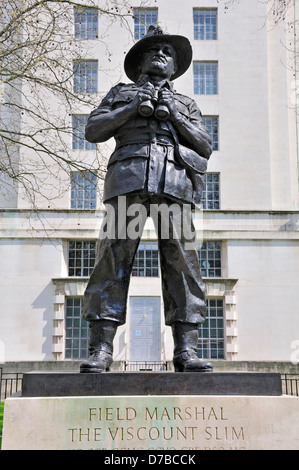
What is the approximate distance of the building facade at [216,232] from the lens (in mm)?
28047

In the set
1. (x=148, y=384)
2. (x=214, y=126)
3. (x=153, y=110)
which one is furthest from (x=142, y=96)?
(x=214, y=126)

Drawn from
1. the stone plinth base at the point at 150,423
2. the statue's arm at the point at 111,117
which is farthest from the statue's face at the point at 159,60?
the stone plinth base at the point at 150,423

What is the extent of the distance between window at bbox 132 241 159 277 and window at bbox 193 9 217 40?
489 inches

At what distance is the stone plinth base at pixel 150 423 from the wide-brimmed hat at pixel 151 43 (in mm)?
3280

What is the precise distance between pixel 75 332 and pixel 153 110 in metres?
24.6

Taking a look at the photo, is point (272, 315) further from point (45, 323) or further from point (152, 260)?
point (45, 323)

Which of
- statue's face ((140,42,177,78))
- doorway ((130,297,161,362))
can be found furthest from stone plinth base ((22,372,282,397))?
doorway ((130,297,161,362))

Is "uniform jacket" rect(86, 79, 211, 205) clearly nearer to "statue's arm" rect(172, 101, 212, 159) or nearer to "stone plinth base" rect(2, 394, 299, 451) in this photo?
"statue's arm" rect(172, 101, 212, 159)

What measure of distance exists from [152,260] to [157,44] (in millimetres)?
23857

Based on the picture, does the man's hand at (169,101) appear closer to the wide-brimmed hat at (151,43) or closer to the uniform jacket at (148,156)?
the uniform jacket at (148,156)

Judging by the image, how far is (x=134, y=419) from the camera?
13.0 ft

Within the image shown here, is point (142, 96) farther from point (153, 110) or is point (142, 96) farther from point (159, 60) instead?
point (159, 60)

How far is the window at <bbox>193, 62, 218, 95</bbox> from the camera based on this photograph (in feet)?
102

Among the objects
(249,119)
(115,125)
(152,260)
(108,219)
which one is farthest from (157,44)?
(249,119)
